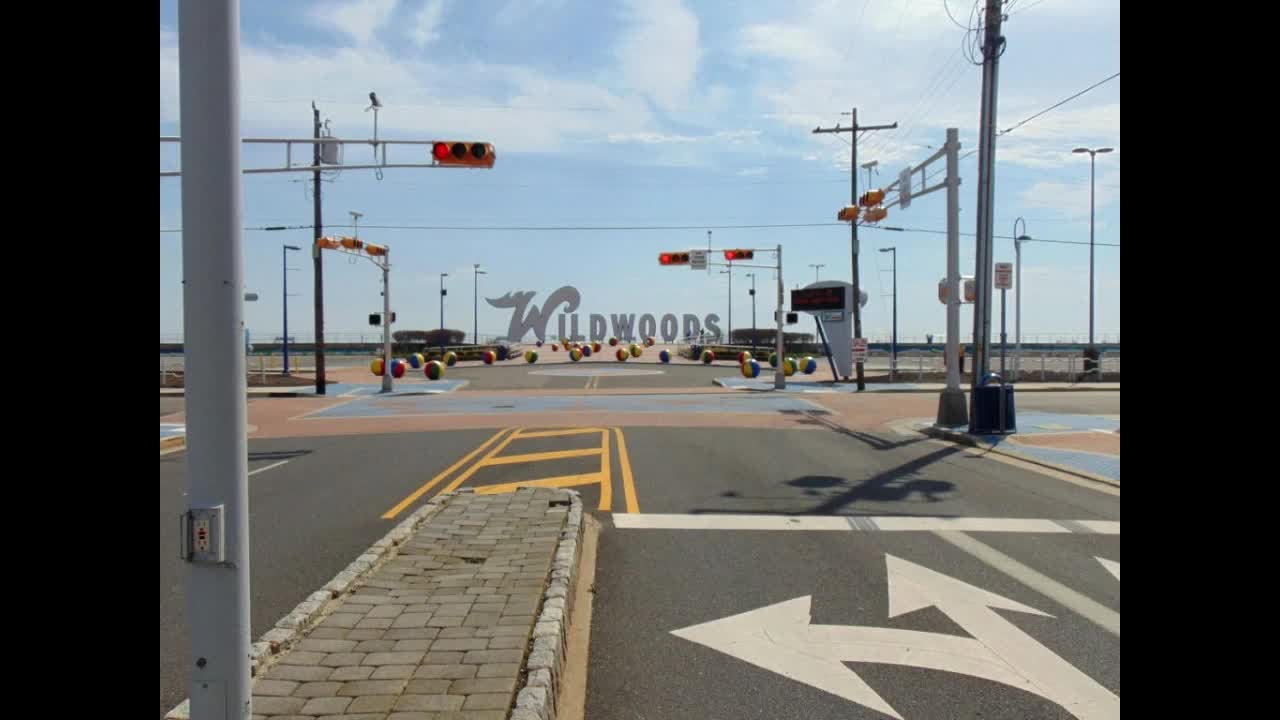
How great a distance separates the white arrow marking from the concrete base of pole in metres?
13.2

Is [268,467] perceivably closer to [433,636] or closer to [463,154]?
[463,154]

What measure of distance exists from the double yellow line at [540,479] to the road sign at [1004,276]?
8576 millimetres

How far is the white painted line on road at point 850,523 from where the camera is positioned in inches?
342

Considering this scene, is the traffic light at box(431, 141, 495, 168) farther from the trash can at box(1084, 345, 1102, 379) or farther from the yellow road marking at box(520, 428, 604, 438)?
the trash can at box(1084, 345, 1102, 379)

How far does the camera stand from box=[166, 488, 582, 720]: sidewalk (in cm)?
392

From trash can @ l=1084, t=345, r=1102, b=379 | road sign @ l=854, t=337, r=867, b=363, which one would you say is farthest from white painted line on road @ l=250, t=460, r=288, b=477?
trash can @ l=1084, t=345, r=1102, b=379

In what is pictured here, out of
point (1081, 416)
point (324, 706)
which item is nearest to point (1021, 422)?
point (1081, 416)

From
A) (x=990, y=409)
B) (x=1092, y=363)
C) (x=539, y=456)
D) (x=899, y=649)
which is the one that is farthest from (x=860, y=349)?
(x=899, y=649)

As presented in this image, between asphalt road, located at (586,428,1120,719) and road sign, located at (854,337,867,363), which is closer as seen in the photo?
asphalt road, located at (586,428,1120,719)

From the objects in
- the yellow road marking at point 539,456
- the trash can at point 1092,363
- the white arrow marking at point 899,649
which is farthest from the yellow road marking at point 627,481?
the trash can at point 1092,363

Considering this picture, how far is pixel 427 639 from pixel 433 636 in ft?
0.18
